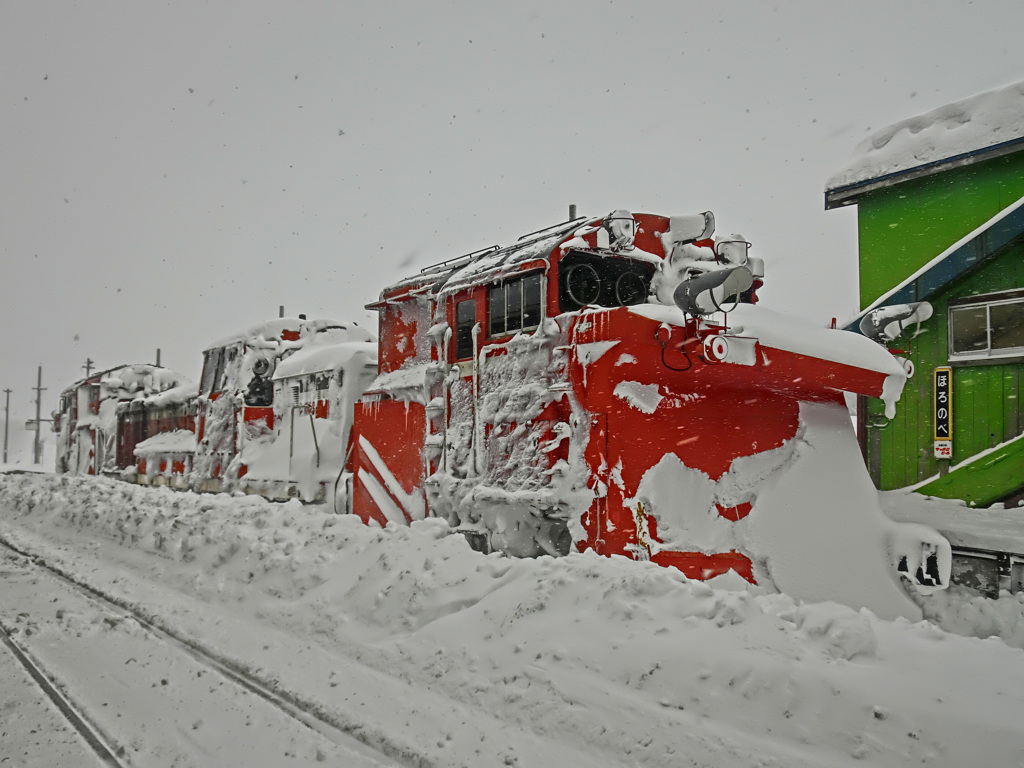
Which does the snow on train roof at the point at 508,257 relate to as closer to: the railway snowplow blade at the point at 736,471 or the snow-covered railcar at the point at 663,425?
the snow-covered railcar at the point at 663,425

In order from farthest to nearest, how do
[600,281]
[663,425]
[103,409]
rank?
1. [103,409]
2. [600,281]
3. [663,425]

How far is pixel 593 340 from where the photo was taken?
6.62 meters

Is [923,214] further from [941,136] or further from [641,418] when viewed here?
[641,418]

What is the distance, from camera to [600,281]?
7.66 meters

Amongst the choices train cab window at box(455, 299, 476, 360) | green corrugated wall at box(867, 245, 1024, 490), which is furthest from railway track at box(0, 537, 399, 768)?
green corrugated wall at box(867, 245, 1024, 490)

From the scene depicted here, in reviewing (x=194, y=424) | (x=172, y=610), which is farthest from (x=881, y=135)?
(x=194, y=424)

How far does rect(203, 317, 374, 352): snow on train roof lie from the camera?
13.5m

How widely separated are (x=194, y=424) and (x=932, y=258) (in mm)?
14199

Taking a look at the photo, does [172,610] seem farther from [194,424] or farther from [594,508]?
[194,424]

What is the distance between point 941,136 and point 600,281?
7.27m

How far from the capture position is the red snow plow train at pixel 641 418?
A: 21.3ft

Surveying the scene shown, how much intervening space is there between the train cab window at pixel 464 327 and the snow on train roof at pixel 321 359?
10.2 feet

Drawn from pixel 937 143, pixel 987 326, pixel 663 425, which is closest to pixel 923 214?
pixel 937 143

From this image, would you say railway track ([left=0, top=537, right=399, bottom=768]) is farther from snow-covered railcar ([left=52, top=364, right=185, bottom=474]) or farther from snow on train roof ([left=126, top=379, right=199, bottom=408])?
snow-covered railcar ([left=52, top=364, right=185, bottom=474])
